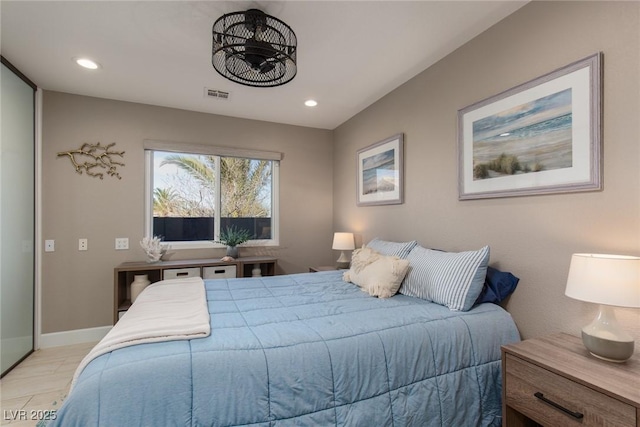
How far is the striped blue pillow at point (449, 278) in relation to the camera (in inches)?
68.4

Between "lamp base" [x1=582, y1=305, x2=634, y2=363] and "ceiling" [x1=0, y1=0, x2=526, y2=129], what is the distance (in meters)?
1.80

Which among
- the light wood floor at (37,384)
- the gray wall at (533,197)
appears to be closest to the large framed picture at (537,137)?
the gray wall at (533,197)

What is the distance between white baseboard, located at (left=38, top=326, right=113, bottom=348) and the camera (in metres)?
2.96

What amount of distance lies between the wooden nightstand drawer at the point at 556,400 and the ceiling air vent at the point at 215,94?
3119 millimetres

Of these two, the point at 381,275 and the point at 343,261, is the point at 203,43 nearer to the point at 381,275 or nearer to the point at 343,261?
the point at 381,275

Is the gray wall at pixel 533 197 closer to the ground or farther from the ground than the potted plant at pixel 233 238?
farther from the ground

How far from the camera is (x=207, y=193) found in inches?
146

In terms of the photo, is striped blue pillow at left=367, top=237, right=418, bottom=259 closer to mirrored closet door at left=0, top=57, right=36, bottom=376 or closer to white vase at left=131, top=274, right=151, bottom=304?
white vase at left=131, top=274, right=151, bottom=304

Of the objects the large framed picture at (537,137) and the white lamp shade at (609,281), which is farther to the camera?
the large framed picture at (537,137)

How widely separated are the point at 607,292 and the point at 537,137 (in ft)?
3.12

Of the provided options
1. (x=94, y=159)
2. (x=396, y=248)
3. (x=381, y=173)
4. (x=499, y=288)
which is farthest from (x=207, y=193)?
(x=499, y=288)

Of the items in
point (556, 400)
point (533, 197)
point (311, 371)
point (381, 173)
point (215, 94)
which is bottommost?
point (556, 400)

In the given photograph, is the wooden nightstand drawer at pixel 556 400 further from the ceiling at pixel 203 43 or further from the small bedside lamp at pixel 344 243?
the small bedside lamp at pixel 344 243

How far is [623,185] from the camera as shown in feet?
4.57
